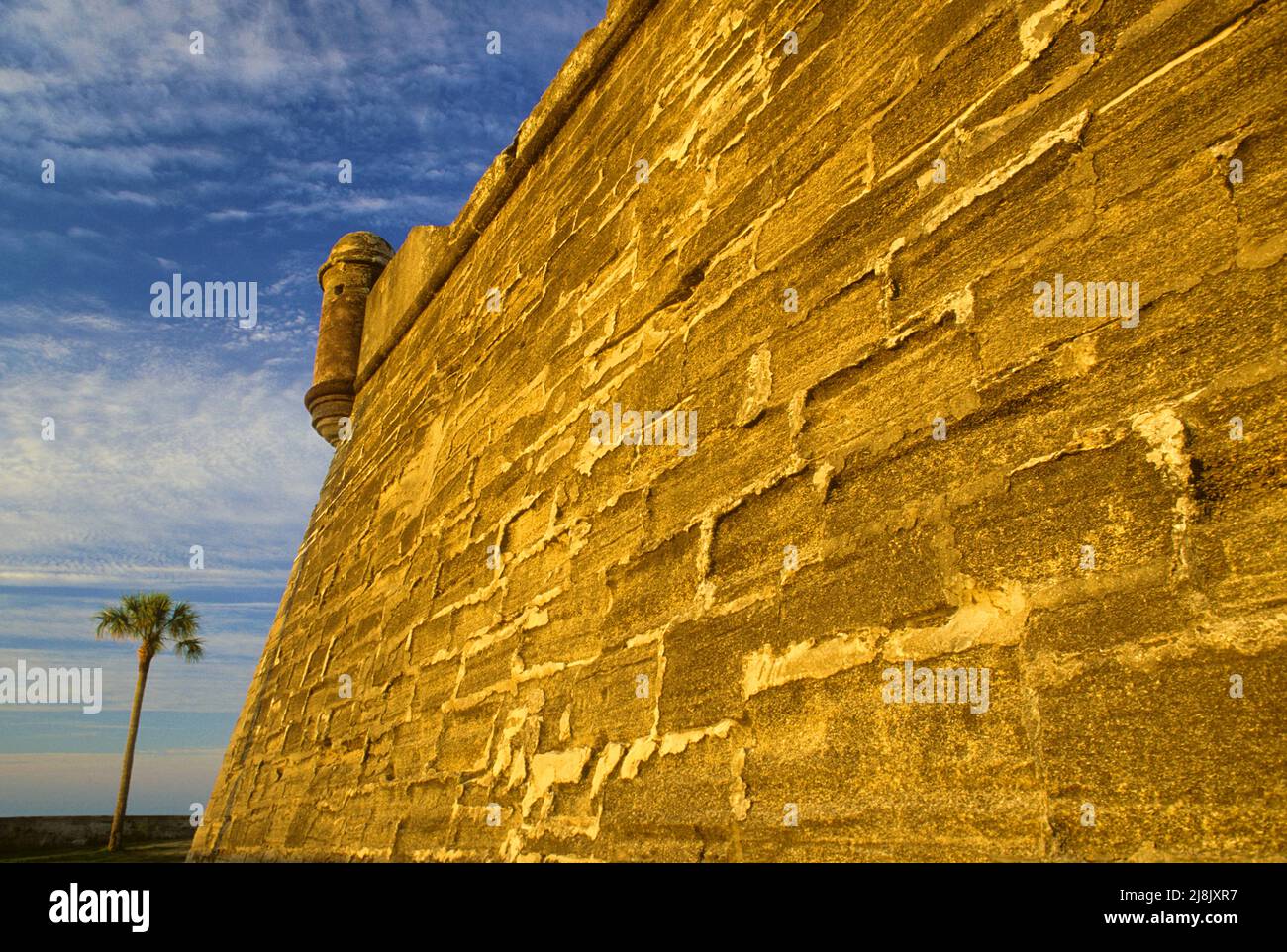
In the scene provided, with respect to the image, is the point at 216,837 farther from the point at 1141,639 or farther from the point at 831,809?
the point at 1141,639

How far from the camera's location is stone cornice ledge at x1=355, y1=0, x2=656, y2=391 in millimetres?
3447

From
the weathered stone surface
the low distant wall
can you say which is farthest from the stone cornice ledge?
the low distant wall

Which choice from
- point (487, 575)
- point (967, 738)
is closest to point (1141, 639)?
point (967, 738)

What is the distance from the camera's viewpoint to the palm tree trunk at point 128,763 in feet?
57.4

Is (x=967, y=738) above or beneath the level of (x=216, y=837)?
above

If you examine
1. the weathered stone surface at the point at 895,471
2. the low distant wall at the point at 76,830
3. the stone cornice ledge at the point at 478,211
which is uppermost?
the stone cornice ledge at the point at 478,211

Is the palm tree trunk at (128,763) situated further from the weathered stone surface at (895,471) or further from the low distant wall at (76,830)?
the weathered stone surface at (895,471)

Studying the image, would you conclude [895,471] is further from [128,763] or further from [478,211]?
[128,763]

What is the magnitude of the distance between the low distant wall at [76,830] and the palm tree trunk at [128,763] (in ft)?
0.51

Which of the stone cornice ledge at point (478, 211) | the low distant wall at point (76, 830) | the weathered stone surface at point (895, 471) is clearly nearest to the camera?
the weathered stone surface at point (895, 471)

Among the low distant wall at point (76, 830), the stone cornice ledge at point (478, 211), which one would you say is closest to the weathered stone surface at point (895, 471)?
the stone cornice ledge at point (478, 211)

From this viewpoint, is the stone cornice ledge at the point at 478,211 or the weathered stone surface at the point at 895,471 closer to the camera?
the weathered stone surface at the point at 895,471

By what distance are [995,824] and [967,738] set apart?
0.12 m

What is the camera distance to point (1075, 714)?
1.14 m
